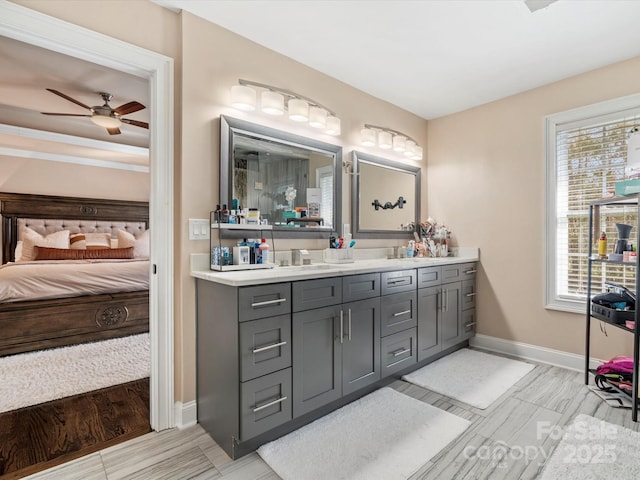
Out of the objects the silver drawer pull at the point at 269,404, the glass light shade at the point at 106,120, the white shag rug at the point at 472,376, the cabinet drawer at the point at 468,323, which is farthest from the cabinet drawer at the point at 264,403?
the glass light shade at the point at 106,120

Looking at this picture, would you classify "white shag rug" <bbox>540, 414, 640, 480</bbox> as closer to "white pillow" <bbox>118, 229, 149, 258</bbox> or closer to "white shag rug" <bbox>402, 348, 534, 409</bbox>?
"white shag rug" <bbox>402, 348, 534, 409</bbox>

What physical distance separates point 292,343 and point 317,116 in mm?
1707

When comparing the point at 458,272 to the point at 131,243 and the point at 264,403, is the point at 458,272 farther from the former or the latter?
the point at 131,243

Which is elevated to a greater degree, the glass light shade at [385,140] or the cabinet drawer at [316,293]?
the glass light shade at [385,140]

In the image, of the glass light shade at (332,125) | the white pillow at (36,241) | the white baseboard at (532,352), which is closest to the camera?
the glass light shade at (332,125)

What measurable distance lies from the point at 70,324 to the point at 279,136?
3068 mm

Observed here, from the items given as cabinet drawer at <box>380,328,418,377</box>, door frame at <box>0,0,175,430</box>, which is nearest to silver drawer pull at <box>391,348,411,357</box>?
cabinet drawer at <box>380,328,418,377</box>

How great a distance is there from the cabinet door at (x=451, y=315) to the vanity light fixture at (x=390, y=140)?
56.2 inches

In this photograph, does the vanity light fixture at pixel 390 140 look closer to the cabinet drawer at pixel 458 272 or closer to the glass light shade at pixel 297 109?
the glass light shade at pixel 297 109

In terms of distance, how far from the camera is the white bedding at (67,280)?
10.7 feet

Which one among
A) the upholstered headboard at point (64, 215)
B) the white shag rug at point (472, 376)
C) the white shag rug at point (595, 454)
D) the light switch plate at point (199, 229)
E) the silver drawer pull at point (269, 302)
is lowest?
the white shag rug at point (472, 376)

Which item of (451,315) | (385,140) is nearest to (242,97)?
(385,140)

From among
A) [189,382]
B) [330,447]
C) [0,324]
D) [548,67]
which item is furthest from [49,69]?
[548,67]

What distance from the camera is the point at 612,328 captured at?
261 cm
